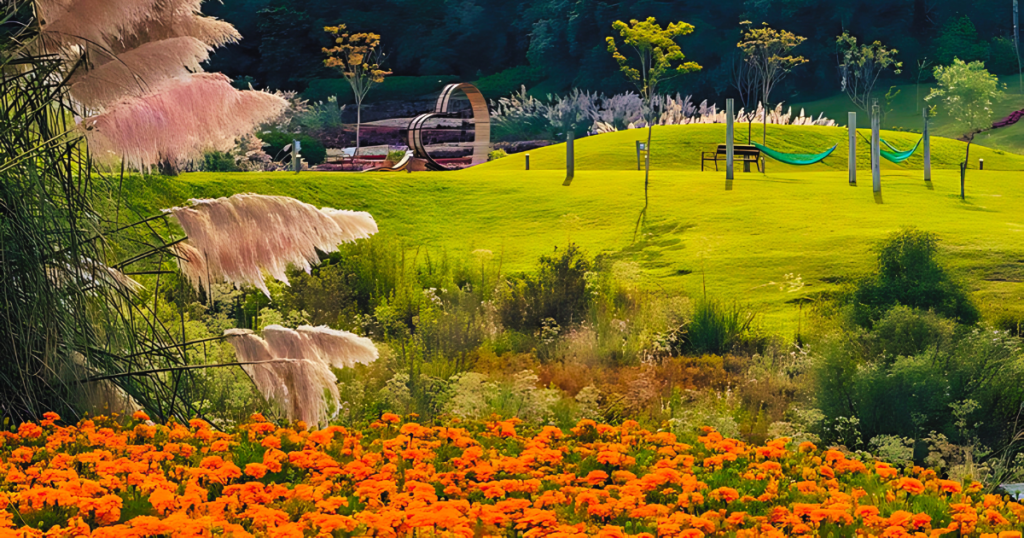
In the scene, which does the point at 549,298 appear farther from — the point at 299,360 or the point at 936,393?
the point at 299,360

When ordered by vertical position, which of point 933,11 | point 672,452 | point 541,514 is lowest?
point 672,452

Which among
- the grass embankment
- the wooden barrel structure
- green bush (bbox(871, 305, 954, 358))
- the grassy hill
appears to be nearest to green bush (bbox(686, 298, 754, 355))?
the grass embankment

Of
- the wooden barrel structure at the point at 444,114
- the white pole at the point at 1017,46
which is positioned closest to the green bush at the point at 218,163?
the wooden barrel structure at the point at 444,114

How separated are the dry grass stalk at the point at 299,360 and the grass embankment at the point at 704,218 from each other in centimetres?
496

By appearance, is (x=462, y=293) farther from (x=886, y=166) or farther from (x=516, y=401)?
(x=886, y=166)

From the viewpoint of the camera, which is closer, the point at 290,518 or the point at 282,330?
A: the point at 290,518

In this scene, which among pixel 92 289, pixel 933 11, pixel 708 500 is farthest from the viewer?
pixel 933 11

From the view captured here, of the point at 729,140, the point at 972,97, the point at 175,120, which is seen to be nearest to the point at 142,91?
the point at 175,120

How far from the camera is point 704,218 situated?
11391 millimetres

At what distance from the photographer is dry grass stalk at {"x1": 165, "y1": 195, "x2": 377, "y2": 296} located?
3914 millimetres

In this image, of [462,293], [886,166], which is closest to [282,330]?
[462,293]

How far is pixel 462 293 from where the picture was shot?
8.07m

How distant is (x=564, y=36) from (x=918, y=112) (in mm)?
15364

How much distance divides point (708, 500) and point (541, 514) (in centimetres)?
85
